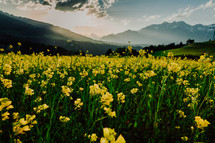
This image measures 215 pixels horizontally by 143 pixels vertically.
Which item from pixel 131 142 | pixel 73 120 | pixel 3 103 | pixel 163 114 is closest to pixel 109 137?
pixel 3 103

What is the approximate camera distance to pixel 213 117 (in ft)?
7.73

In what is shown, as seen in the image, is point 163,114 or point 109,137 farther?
point 163,114

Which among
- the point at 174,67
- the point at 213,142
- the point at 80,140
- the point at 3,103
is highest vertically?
the point at 174,67

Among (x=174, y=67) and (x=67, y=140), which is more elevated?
(x=174, y=67)

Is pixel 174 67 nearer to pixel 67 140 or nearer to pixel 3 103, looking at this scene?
pixel 67 140

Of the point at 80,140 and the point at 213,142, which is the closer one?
the point at 80,140

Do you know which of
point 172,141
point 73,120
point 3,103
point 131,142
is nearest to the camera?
point 3,103

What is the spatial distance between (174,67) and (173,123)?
0.94 m

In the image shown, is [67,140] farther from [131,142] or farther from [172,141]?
[172,141]

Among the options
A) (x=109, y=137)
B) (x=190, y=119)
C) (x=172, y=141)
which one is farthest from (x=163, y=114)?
(x=109, y=137)

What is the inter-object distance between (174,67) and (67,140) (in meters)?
1.97

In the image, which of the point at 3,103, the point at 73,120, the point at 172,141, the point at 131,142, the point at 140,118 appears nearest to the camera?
the point at 3,103

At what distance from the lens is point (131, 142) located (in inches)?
63.5

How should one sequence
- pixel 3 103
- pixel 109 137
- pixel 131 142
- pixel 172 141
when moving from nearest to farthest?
pixel 109 137
pixel 3 103
pixel 131 142
pixel 172 141
